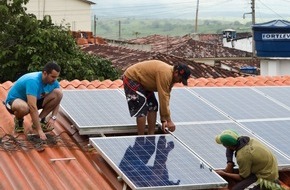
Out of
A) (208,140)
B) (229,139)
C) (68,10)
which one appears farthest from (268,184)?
(68,10)

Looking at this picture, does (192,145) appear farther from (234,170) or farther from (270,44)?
(270,44)

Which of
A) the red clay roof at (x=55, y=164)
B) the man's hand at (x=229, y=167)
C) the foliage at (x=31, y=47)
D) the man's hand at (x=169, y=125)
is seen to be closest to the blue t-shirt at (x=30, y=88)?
the red clay roof at (x=55, y=164)

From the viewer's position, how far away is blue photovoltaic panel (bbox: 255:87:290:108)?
10.7 metres

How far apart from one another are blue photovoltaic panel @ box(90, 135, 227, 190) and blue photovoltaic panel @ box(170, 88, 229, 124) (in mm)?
846

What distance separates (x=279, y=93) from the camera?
11078 millimetres

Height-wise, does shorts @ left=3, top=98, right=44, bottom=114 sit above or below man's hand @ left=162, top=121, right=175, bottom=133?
above

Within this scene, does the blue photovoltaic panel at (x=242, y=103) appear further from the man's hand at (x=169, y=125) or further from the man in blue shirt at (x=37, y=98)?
the man in blue shirt at (x=37, y=98)

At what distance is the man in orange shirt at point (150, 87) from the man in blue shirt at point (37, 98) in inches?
38.4

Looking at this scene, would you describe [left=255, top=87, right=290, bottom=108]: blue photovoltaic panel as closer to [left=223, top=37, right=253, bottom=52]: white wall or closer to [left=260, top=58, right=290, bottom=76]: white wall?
[left=260, top=58, right=290, bottom=76]: white wall

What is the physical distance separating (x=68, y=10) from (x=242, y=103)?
49002 mm

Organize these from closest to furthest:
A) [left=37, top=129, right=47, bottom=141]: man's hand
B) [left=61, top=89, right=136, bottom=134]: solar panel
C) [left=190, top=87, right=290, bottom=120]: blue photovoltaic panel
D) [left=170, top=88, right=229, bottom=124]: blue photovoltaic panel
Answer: [left=37, top=129, right=47, bottom=141]: man's hand
[left=61, top=89, right=136, bottom=134]: solar panel
[left=170, top=88, right=229, bottom=124]: blue photovoltaic panel
[left=190, top=87, right=290, bottom=120]: blue photovoltaic panel

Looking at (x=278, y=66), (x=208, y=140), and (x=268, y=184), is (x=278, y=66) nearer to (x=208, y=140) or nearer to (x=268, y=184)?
(x=208, y=140)

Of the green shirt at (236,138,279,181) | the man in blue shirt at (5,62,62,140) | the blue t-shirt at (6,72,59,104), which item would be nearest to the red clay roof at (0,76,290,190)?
the man in blue shirt at (5,62,62,140)

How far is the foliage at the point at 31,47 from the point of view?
2036 cm
